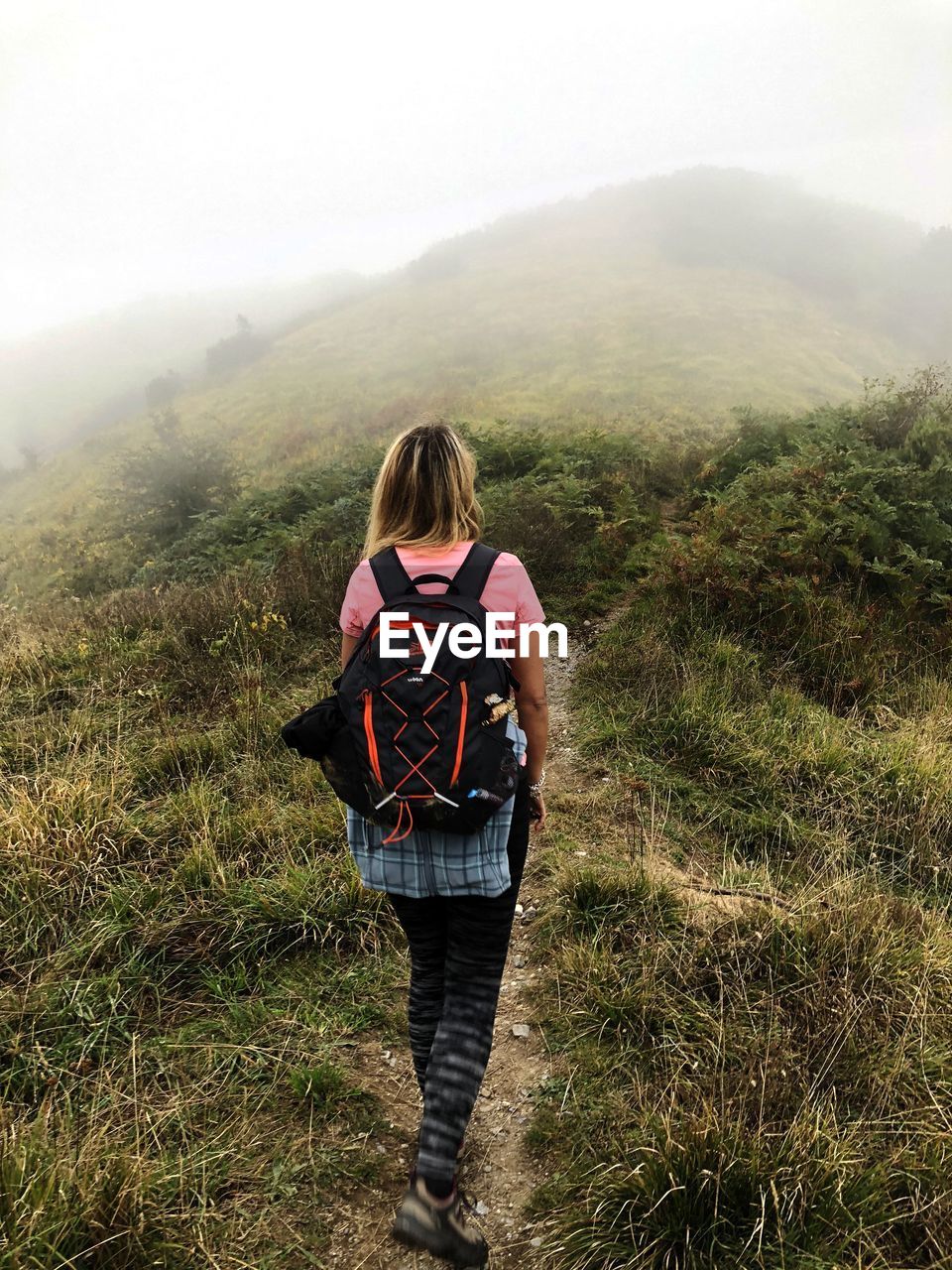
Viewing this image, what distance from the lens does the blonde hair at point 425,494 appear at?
7.21ft

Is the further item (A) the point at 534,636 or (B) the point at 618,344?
(B) the point at 618,344

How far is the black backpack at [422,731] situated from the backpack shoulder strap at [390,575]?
50mm

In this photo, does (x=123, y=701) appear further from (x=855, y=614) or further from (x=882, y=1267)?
(x=855, y=614)

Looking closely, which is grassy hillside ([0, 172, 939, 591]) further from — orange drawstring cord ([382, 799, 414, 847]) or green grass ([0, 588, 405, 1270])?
orange drawstring cord ([382, 799, 414, 847])

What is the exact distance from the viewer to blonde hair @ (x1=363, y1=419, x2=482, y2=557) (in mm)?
2197

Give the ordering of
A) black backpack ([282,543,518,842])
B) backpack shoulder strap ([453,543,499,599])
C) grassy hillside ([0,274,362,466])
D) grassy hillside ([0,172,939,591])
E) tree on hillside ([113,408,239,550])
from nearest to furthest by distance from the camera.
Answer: black backpack ([282,543,518,842]), backpack shoulder strap ([453,543,499,599]), tree on hillside ([113,408,239,550]), grassy hillside ([0,172,939,591]), grassy hillside ([0,274,362,466])

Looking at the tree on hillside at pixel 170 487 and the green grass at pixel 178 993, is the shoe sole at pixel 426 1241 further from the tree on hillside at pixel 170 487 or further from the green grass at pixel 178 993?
the tree on hillside at pixel 170 487

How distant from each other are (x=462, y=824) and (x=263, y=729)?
3.73m

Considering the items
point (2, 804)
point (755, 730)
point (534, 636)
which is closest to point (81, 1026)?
point (2, 804)

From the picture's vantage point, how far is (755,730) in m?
5.27

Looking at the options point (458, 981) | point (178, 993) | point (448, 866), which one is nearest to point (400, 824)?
point (448, 866)

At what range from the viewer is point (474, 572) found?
6.93ft

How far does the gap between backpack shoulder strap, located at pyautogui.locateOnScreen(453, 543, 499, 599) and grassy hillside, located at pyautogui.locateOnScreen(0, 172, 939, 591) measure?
56.1 ft

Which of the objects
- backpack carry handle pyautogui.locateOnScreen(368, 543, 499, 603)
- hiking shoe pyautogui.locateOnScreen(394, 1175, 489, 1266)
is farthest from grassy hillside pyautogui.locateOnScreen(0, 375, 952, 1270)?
backpack carry handle pyautogui.locateOnScreen(368, 543, 499, 603)
